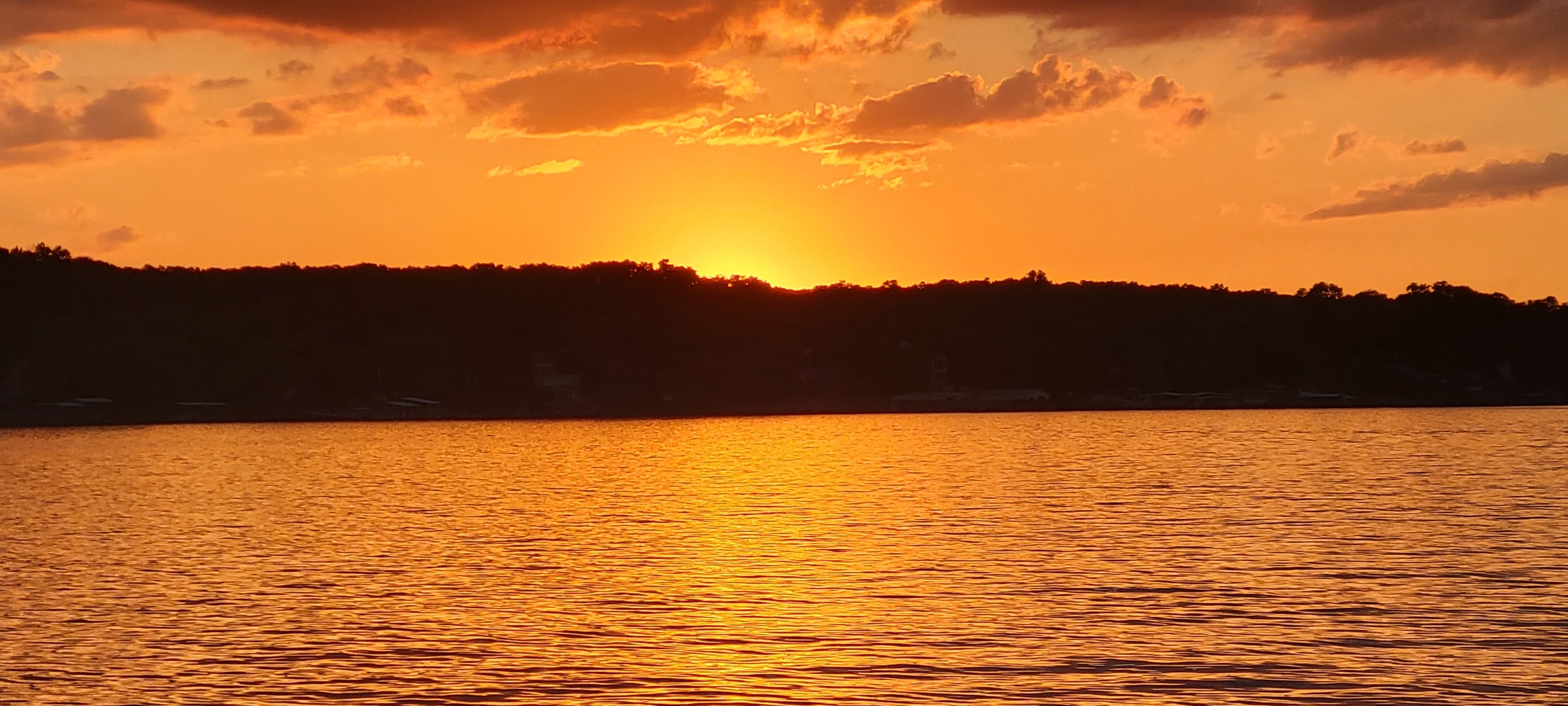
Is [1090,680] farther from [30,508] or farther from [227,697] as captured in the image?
[30,508]

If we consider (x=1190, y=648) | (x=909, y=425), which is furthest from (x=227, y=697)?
(x=909, y=425)

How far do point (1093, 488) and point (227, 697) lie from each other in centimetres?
5261

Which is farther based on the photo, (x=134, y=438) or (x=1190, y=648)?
(x=134, y=438)

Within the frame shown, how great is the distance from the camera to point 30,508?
66500 millimetres

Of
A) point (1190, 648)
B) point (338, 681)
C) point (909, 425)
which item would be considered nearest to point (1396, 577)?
point (1190, 648)

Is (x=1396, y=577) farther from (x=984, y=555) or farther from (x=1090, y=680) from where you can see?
(x=1090, y=680)

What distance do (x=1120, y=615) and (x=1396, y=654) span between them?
240 inches

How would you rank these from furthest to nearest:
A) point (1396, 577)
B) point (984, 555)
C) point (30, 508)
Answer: point (30, 508) → point (984, 555) → point (1396, 577)

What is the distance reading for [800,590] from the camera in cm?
3788

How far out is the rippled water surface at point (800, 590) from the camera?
2738cm

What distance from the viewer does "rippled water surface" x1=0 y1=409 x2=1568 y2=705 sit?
89.8ft

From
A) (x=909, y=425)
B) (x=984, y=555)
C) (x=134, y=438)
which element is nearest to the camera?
(x=984, y=555)

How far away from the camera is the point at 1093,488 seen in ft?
242

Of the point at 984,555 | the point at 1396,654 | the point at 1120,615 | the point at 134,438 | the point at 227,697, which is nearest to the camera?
the point at 227,697
